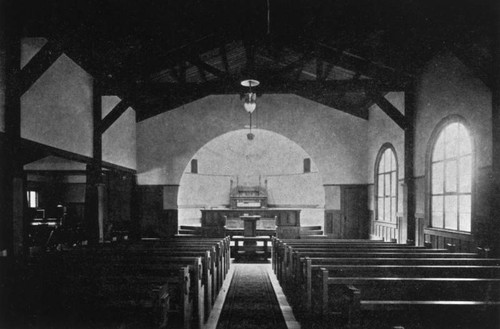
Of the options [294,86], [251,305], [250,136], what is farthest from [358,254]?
[250,136]

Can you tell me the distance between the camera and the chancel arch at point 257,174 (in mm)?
16630

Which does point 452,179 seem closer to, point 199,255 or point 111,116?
point 199,255

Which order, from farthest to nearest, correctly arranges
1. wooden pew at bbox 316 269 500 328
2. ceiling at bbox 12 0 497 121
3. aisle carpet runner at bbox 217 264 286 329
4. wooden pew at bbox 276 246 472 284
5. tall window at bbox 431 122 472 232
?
tall window at bbox 431 122 472 232
ceiling at bbox 12 0 497 121
wooden pew at bbox 276 246 472 284
aisle carpet runner at bbox 217 264 286 329
wooden pew at bbox 316 269 500 328

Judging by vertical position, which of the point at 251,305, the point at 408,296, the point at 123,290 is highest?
the point at 123,290

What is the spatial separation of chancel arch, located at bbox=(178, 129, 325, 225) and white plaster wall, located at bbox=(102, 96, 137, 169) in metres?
4.18

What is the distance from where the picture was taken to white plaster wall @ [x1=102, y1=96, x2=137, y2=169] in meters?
10.2

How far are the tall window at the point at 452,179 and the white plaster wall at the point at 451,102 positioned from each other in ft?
1.10

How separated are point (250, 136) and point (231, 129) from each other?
702 millimetres

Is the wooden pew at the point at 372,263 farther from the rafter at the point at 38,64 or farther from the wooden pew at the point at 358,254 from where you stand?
the rafter at the point at 38,64

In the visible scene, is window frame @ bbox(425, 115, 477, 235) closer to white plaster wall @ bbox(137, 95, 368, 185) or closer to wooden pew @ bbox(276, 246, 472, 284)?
wooden pew @ bbox(276, 246, 472, 284)

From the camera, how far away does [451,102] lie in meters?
7.40

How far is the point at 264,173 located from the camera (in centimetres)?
1727

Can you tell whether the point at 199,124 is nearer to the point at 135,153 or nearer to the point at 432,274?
the point at 135,153

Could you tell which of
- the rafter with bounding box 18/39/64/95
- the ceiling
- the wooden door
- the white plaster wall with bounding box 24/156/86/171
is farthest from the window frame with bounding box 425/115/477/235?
the white plaster wall with bounding box 24/156/86/171
